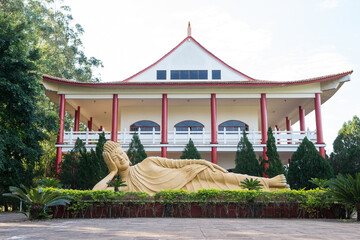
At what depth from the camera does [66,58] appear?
29.9m

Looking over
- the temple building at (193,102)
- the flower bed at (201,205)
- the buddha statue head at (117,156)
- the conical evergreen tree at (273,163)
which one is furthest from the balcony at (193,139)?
the flower bed at (201,205)

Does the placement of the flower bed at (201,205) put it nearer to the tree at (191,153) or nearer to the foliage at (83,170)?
the foliage at (83,170)

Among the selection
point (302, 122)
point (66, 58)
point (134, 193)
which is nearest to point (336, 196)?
point (134, 193)

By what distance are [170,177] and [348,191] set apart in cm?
521

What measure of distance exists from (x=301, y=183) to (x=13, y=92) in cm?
1302

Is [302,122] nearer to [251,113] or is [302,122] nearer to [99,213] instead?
[251,113]

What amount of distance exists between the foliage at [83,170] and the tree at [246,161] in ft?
21.1

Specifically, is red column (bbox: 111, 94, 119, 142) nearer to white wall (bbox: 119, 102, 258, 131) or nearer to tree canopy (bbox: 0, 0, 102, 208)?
white wall (bbox: 119, 102, 258, 131)

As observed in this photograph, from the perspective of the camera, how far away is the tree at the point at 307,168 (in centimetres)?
1608

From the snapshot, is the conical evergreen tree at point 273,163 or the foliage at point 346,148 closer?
the conical evergreen tree at point 273,163

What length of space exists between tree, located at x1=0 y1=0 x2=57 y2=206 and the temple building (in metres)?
4.53

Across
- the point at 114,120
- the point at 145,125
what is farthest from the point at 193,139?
the point at 114,120

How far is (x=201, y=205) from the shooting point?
380 inches

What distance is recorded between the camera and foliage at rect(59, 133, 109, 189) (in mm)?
15477
